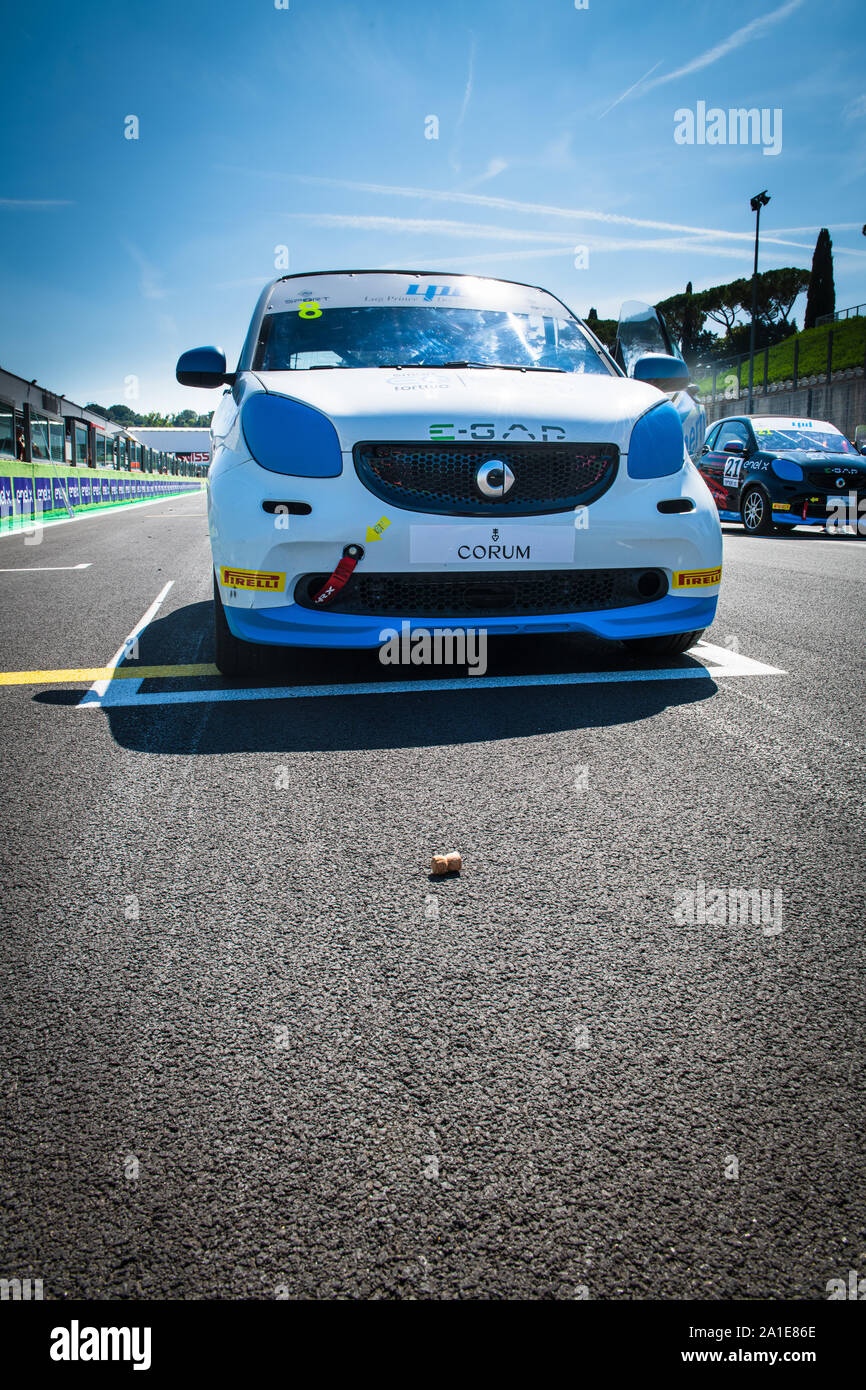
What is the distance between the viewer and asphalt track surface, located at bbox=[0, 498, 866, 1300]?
119 cm

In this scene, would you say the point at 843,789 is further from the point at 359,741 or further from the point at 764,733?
the point at 359,741

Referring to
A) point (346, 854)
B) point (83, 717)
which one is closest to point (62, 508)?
point (83, 717)

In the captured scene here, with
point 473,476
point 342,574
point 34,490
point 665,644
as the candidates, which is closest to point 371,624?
point 342,574

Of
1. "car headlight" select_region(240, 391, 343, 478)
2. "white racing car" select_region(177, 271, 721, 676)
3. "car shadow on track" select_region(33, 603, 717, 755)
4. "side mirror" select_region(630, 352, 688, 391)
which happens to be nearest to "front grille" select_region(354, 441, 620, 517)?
"white racing car" select_region(177, 271, 721, 676)

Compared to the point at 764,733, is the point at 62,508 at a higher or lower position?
higher

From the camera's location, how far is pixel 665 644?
14.5 ft

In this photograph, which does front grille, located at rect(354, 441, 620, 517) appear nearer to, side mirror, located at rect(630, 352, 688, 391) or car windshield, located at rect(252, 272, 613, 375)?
car windshield, located at rect(252, 272, 613, 375)

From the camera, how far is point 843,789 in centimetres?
272

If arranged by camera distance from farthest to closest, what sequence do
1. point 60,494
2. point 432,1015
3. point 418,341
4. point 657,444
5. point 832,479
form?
point 60,494, point 832,479, point 418,341, point 657,444, point 432,1015

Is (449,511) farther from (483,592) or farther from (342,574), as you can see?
(342,574)

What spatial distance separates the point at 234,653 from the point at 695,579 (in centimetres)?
201

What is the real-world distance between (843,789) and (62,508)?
24.4 meters

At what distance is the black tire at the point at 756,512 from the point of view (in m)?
13.6

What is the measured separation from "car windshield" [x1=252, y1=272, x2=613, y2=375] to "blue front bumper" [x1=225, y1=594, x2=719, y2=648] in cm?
141
